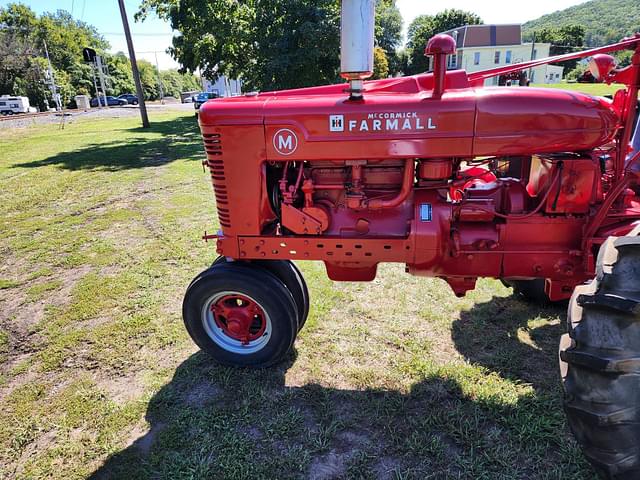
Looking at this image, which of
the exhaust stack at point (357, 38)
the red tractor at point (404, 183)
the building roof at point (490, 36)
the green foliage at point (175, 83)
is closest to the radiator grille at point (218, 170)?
the red tractor at point (404, 183)

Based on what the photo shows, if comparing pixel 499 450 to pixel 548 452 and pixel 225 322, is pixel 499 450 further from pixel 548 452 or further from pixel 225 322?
pixel 225 322

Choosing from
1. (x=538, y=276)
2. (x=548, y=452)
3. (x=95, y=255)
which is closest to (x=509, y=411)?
(x=548, y=452)

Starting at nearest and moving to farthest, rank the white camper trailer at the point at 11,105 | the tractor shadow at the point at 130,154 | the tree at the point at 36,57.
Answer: the tractor shadow at the point at 130,154 → the white camper trailer at the point at 11,105 → the tree at the point at 36,57

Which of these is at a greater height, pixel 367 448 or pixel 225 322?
pixel 225 322

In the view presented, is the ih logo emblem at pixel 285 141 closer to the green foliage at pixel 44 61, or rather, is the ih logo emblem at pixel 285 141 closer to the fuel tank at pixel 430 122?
the fuel tank at pixel 430 122

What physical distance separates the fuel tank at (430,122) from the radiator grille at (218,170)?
140 millimetres

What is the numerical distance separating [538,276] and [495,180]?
0.73 m

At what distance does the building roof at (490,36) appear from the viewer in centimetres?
4834

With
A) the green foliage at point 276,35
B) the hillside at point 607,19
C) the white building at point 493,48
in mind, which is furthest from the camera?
the hillside at point 607,19

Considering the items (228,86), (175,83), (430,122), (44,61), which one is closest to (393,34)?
(228,86)

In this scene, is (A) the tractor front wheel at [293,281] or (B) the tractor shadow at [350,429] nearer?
(B) the tractor shadow at [350,429]

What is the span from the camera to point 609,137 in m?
2.55

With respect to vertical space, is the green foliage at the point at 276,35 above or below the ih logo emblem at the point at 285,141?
above

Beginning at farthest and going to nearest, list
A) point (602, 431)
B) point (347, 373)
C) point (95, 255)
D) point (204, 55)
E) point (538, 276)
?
point (204, 55), point (95, 255), point (347, 373), point (538, 276), point (602, 431)
